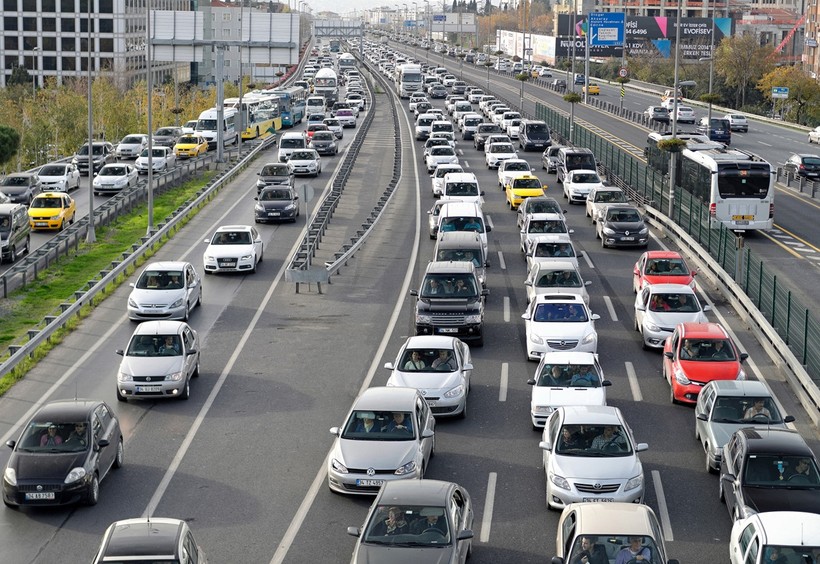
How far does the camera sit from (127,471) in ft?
71.6

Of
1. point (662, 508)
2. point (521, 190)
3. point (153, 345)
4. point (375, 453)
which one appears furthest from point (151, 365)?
point (521, 190)

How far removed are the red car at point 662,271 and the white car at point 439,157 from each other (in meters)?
28.6

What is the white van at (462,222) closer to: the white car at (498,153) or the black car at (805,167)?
the white car at (498,153)

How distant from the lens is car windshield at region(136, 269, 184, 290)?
3319 centimetres

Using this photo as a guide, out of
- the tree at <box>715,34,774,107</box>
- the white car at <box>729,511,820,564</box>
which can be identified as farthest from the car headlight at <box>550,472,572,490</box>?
the tree at <box>715,34,774,107</box>

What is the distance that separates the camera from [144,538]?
15.1 m

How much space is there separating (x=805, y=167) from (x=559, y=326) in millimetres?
38631

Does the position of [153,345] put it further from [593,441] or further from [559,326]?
[593,441]

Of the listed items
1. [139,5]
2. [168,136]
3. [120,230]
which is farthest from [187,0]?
[120,230]

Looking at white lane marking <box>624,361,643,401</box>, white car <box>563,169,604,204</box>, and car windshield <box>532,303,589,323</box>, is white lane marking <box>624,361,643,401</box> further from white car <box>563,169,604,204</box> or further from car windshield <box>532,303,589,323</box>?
white car <box>563,169,604,204</box>

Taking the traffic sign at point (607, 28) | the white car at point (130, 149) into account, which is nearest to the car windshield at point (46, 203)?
the white car at point (130, 149)

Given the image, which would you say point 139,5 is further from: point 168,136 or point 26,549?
point 26,549

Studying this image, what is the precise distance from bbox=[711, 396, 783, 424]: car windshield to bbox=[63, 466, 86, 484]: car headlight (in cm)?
1054

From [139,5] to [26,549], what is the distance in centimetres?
14730
